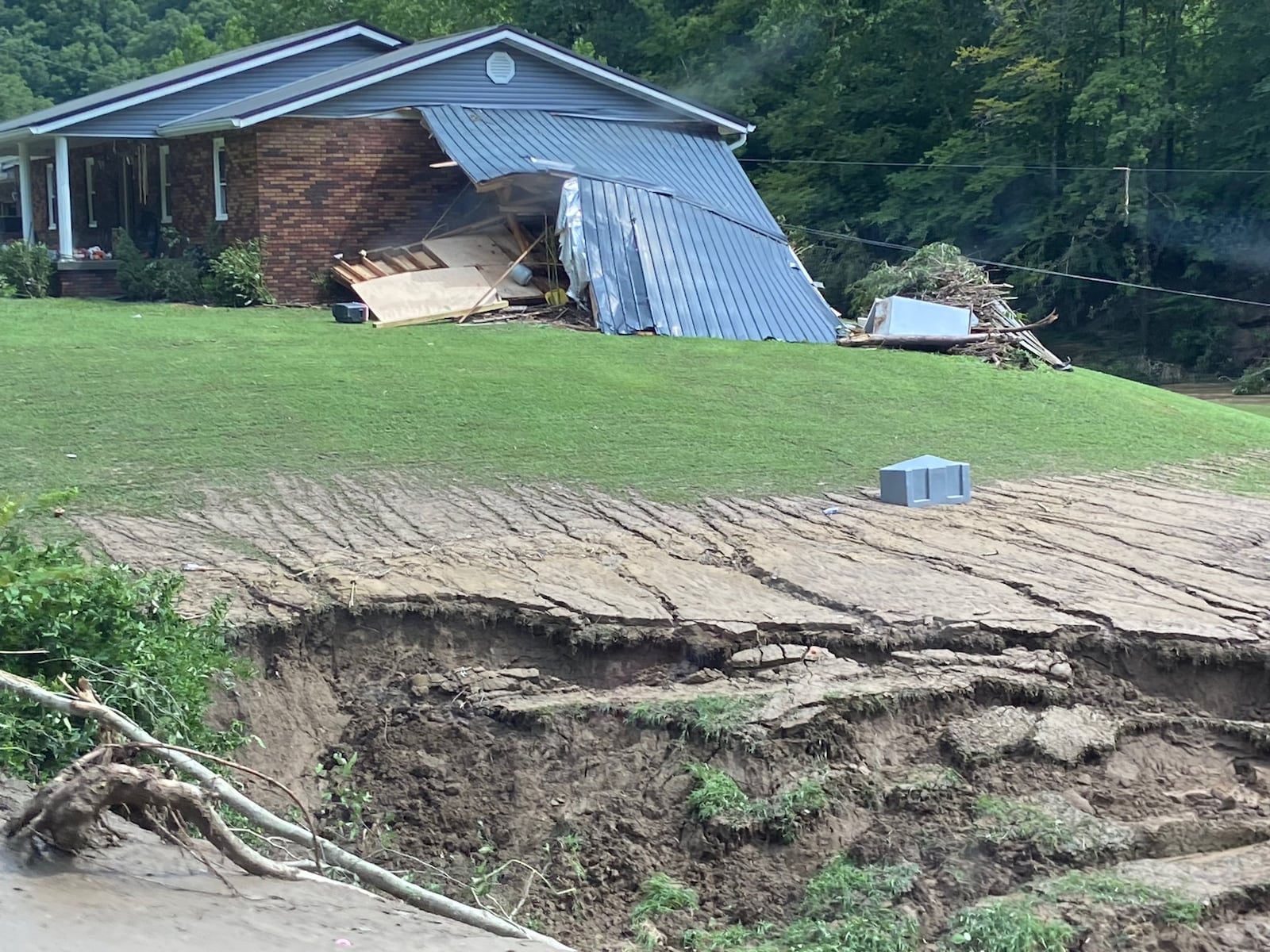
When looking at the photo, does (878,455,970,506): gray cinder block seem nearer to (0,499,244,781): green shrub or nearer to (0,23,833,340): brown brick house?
(0,499,244,781): green shrub

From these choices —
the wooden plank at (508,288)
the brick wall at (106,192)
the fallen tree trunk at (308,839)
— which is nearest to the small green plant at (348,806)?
the fallen tree trunk at (308,839)

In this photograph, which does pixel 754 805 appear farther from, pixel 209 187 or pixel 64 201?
pixel 64 201

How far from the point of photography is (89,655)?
598 centimetres

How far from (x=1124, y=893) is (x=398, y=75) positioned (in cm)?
1783

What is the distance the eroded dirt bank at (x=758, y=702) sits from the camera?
5613 millimetres

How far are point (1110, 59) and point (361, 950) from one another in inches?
1347

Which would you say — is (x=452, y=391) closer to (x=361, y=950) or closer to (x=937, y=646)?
(x=937, y=646)

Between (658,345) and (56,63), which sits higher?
(56,63)

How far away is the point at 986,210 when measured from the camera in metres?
35.3

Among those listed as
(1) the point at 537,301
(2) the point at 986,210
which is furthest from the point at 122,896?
(2) the point at 986,210

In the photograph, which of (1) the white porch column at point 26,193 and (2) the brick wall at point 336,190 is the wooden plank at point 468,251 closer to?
(2) the brick wall at point 336,190

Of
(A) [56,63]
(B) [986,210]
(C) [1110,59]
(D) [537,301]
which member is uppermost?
(A) [56,63]

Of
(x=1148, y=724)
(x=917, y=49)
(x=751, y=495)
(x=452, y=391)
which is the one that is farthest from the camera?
(x=917, y=49)

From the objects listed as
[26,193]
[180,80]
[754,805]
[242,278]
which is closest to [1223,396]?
[242,278]
